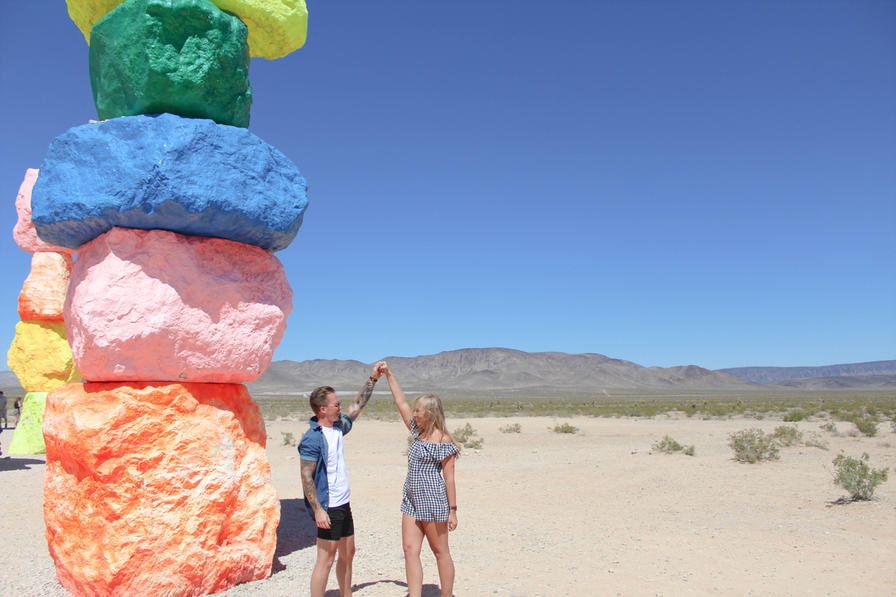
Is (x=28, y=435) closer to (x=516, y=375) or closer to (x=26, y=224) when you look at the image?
(x=26, y=224)

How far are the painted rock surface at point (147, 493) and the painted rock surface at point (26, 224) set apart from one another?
Answer: 6422mm

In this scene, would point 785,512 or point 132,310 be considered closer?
point 132,310

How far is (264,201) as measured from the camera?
16.7 ft

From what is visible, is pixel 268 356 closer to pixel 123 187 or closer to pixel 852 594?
pixel 123 187

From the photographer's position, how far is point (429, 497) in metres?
4.14

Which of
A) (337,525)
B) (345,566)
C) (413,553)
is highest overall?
(337,525)

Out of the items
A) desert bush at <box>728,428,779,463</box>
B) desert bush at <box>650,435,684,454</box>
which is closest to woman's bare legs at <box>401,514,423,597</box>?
desert bush at <box>728,428,779,463</box>

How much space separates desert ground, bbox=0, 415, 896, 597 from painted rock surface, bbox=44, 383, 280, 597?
46 centimetres

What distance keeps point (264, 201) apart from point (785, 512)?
7.84 m

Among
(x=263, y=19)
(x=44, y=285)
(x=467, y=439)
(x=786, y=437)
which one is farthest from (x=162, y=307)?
(x=786, y=437)

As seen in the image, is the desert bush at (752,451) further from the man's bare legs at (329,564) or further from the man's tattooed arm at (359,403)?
the man's bare legs at (329,564)

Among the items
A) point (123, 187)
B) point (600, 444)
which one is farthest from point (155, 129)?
point (600, 444)

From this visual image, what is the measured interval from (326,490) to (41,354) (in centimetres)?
1144

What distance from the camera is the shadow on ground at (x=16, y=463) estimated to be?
11.8m
